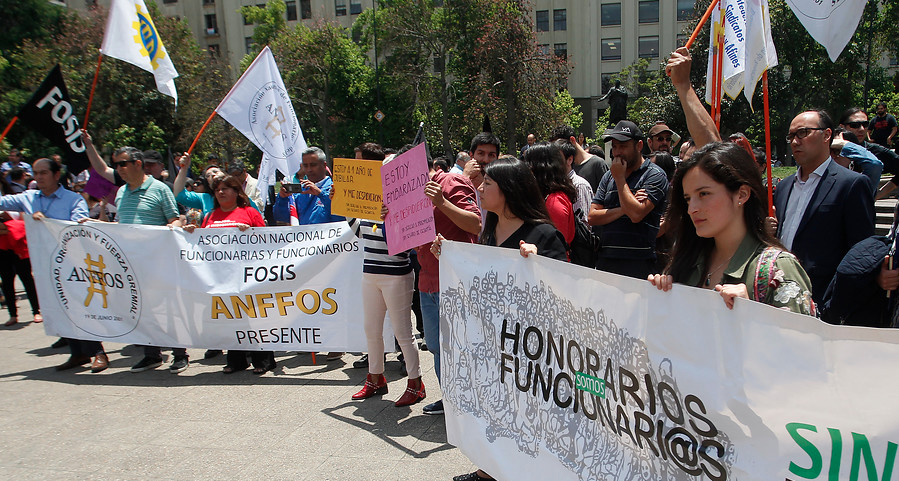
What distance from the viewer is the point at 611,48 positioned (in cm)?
4916

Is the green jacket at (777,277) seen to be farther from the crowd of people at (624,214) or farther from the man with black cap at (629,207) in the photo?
the man with black cap at (629,207)

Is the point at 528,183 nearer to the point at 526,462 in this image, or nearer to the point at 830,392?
the point at 526,462

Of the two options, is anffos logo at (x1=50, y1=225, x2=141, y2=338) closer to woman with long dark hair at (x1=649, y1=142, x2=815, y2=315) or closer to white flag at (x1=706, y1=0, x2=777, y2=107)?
woman with long dark hair at (x1=649, y1=142, x2=815, y2=315)

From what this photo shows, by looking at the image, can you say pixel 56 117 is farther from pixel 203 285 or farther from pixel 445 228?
pixel 445 228

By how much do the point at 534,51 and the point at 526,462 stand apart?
2917 cm

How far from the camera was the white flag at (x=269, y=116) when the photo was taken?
23.0 ft

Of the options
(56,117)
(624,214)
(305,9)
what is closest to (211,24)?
(305,9)

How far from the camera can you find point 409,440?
414cm

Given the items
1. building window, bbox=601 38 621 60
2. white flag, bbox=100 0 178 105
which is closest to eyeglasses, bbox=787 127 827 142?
white flag, bbox=100 0 178 105

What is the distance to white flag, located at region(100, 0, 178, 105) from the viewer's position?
22.9ft

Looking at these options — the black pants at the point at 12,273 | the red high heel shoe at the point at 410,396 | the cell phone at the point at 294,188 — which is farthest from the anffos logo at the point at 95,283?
the red high heel shoe at the point at 410,396

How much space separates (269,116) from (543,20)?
4680cm

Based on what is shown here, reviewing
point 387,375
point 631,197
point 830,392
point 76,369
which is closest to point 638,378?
point 830,392

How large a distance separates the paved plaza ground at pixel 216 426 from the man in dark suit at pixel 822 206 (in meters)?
2.30
